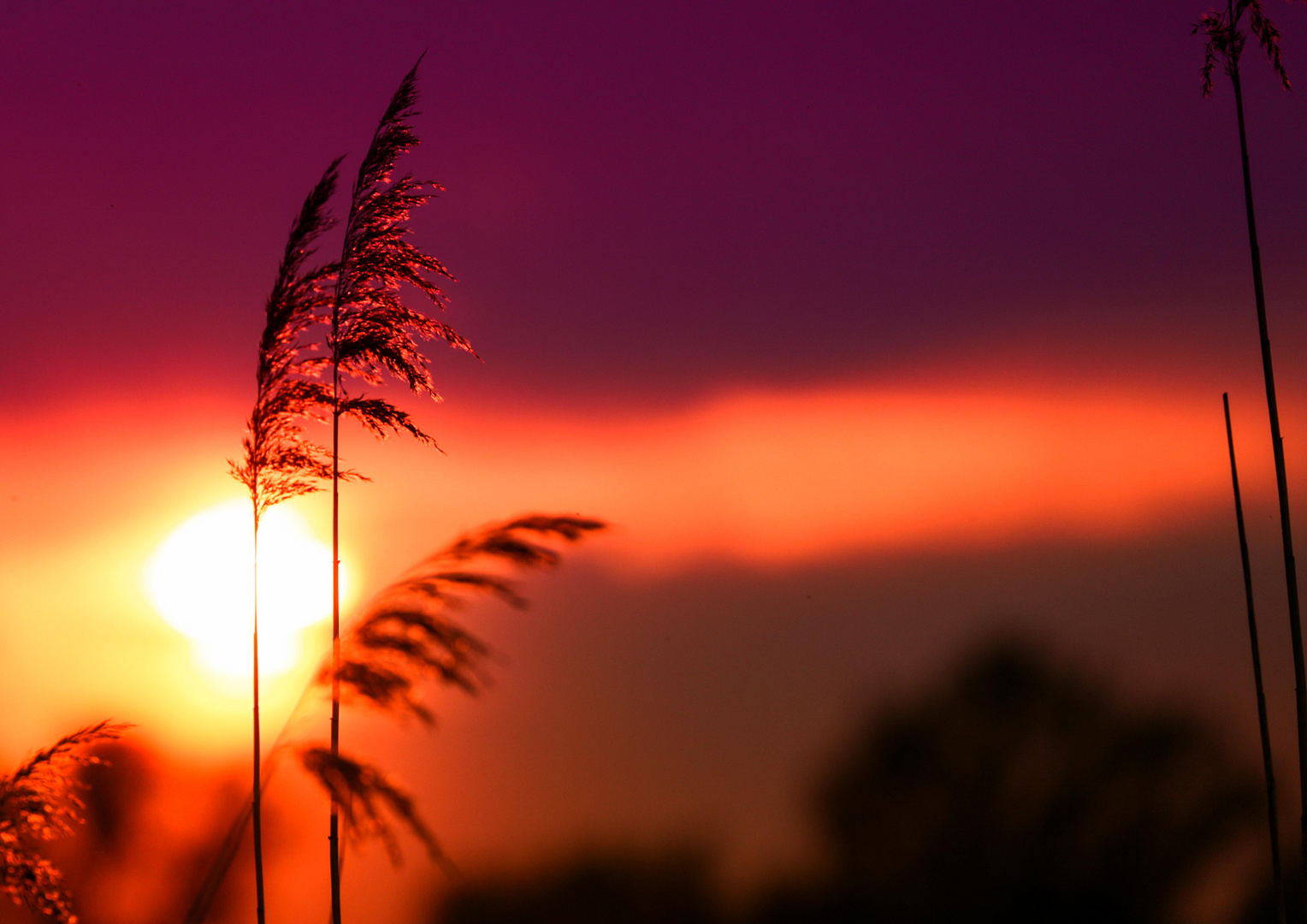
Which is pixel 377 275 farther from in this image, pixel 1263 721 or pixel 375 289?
pixel 1263 721

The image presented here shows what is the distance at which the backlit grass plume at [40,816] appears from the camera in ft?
8.46

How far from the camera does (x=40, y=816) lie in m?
2.69

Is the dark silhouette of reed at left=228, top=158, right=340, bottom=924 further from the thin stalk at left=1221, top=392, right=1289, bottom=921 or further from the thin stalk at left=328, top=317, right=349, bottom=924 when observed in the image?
the thin stalk at left=1221, top=392, right=1289, bottom=921

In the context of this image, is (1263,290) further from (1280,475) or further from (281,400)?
(281,400)

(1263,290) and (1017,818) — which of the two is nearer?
(1263,290)

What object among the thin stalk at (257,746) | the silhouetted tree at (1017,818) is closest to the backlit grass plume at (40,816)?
the thin stalk at (257,746)

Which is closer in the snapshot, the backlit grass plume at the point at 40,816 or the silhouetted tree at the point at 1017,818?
the backlit grass plume at the point at 40,816

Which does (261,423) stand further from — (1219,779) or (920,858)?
(1219,779)

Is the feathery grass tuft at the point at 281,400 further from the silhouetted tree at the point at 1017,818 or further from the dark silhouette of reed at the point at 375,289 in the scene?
the silhouetted tree at the point at 1017,818

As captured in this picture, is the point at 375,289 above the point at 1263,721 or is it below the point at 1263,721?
above

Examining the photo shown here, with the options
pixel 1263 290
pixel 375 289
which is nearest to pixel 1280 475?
pixel 1263 290

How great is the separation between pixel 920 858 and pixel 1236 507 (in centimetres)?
327

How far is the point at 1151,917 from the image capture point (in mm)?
5074

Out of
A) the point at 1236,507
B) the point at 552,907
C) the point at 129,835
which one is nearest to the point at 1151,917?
the point at 1236,507
